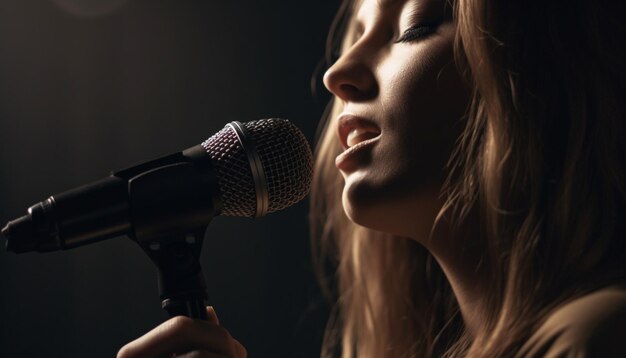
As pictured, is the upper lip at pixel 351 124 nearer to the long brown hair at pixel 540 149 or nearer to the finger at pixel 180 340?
the long brown hair at pixel 540 149

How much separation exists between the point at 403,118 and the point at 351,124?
0.28ft

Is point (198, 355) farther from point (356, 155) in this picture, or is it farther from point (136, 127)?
point (136, 127)

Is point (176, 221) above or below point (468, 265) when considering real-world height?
above

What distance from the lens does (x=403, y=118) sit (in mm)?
991

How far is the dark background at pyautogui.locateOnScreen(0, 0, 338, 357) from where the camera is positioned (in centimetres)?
195

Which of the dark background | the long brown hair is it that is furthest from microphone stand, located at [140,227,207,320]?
the dark background

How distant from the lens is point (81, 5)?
200 centimetres

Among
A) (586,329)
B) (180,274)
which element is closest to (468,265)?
(586,329)

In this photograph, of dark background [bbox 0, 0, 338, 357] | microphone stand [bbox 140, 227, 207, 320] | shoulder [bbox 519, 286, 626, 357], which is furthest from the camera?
dark background [bbox 0, 0, 338, 357]

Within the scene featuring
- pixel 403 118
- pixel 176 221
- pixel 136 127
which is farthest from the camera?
pixel 136 127

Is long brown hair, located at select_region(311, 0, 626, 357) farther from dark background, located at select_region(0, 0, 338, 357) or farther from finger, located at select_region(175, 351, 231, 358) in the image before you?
dark background, located at select_region(0, 0, 338, 357)

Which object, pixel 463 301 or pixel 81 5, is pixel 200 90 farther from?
pixel 463 301

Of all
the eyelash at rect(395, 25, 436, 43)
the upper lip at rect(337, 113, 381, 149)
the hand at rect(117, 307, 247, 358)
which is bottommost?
the hand at rect(117, 307, 247, 358)

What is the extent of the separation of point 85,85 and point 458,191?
1.28 m
